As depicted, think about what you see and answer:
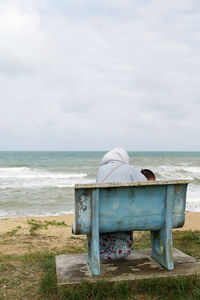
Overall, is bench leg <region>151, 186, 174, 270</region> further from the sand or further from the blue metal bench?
the sand

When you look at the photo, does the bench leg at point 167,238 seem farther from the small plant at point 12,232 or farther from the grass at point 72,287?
the small plant at point 12,232

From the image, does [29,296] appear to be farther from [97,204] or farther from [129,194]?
[129,194]

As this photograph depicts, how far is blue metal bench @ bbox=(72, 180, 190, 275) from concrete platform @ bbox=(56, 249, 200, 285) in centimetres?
16

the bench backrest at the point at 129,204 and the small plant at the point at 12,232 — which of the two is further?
the small plant at the point at 12,232

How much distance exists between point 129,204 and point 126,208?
47 millimetres

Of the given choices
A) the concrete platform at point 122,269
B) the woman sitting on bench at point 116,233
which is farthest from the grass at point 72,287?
the woman sitting on bench at point 116,233

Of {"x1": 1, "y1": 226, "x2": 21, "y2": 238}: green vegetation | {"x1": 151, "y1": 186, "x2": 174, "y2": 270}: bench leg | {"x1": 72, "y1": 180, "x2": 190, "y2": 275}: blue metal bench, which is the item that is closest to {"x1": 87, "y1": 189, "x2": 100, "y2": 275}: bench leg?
{"x1": 72, "y1": 180, "x2": 190, "y2": 275}: blue metal bench

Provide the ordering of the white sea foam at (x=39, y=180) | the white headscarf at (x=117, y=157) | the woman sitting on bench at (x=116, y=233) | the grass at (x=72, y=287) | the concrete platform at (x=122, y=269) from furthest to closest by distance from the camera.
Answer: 1. the white sea foam at (x=39, y=180)
2. the white headscarf at (x=117, y=157)
3. the woman sitting on bench at (x=116, y=233)
4. the concrete platform at (x=122, y=269)
5. the grass at (x=72, y=287)

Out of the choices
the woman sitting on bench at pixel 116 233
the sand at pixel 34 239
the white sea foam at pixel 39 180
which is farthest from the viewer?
the white sea foam at pixel 39 180

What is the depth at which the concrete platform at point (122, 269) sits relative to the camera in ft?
9.37

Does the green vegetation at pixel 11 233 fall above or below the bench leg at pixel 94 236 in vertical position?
below

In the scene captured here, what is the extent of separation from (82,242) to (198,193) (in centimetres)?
976

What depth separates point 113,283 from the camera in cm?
278

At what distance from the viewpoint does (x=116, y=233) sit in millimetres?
3148
